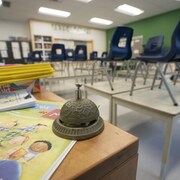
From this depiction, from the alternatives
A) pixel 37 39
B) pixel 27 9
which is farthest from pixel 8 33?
pixel 27 9

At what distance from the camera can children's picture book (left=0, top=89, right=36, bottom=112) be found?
513mm

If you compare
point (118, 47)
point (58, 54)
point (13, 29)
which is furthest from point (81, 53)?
point (13, 29)

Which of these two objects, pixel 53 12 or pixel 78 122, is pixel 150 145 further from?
pixel 53 12

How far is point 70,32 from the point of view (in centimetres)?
699

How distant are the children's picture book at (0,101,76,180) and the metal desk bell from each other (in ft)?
0.06

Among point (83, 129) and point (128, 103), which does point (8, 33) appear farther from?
point (83, 129)

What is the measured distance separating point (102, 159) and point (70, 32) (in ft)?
24.5

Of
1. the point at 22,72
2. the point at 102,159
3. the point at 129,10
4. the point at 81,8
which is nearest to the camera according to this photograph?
the point at 102,159

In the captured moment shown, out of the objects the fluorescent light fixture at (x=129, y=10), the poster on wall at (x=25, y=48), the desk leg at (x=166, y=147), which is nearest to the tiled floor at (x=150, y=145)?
the desk leg at (x=166, y=147)

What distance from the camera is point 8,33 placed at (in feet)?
19.8

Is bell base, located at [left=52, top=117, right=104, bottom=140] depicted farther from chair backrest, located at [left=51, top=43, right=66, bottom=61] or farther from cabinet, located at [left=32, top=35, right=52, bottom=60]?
cabinet, located at [left=32, top=35, right=52, bottom=60]

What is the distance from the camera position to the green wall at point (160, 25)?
17.0ft

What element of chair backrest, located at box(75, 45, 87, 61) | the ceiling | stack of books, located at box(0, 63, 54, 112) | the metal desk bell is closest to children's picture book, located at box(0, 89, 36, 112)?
stack of books, located at box(0, 63, 54, 112)

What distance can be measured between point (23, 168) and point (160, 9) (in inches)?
248
